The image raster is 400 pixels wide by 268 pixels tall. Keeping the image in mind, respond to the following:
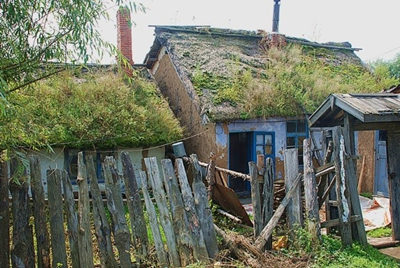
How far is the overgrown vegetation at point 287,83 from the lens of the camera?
10.8 metres

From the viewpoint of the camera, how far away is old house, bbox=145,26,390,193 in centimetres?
1070

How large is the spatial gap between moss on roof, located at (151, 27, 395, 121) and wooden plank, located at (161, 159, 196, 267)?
5858 millimetres

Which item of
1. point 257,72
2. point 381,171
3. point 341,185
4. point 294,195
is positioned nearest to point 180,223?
point 294,195

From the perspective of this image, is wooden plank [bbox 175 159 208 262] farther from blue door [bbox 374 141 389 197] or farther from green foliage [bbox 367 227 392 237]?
blue door [bbox 374 141 389 197]

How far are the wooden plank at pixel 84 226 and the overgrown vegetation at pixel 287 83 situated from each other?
6.79 m

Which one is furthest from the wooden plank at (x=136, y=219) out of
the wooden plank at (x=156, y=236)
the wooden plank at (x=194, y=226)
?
the wooden plank at (x=194, y=226)

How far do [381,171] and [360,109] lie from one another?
5085mm

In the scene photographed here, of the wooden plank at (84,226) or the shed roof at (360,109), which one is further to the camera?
the shed roof at (360,109)

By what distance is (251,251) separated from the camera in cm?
466

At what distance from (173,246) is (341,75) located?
1115 cm

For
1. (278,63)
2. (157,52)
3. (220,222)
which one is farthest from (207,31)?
(220,222)

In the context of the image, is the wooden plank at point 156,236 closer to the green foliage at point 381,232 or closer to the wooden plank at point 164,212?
the wooden plank at point 164,212

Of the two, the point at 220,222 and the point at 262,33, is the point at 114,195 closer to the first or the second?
the point at 220,222

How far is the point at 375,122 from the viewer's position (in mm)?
6191
